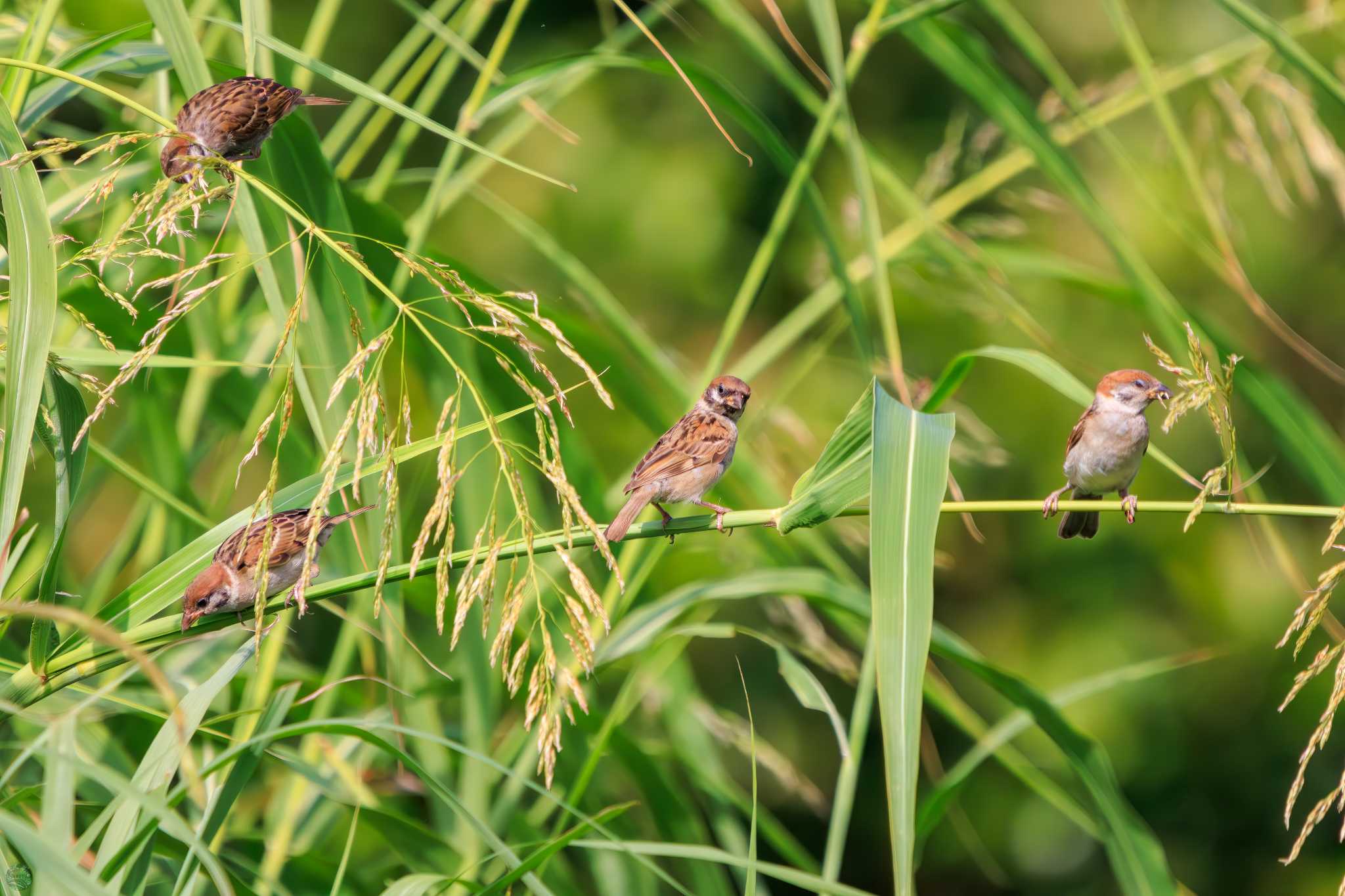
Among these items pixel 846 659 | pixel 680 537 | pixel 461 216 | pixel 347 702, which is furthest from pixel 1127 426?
pixel 461 216

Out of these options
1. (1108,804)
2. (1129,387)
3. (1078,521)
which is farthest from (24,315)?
(1078,521)

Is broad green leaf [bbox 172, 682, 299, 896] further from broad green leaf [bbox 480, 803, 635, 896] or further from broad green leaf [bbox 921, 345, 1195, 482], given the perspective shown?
broad green leaf [bbox 921, 345, 1195, 482]

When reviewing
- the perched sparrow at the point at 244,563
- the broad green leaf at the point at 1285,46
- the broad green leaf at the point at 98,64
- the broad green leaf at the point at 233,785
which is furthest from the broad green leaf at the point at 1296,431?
the broad green leaf at the point at 98,64

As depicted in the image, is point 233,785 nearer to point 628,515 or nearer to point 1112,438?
point 628,515

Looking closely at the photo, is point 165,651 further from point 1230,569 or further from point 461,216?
point 1230,569

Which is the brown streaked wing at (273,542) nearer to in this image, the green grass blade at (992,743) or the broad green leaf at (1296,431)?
the green grass blade at (992,743)

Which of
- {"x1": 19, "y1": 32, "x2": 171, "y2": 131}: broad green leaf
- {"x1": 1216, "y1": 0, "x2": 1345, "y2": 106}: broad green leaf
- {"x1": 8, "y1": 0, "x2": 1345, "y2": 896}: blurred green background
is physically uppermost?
{"x1": 19, "y1": 32, "x2": 171, "y2": 131}: broad green leaf

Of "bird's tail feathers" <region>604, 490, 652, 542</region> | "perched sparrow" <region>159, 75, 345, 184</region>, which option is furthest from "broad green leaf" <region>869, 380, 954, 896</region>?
"perched sparrow" <region>159, 75, 345, 184</region>
